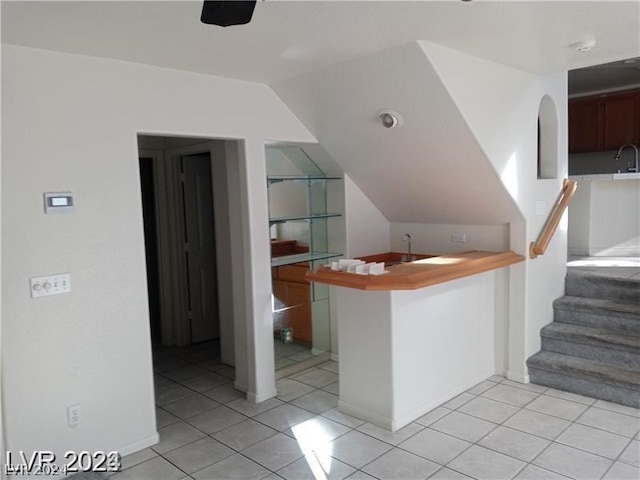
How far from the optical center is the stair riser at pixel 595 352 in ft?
12.0

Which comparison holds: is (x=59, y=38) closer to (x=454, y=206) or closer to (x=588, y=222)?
(x=454, y=206)

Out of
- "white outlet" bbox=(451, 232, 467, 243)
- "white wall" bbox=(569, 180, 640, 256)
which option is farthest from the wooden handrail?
"white wall" bbox=(569, 180, 640, 256)

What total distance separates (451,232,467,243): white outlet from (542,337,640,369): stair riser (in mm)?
1032

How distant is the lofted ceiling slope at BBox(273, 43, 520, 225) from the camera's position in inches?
122

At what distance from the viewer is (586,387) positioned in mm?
3660

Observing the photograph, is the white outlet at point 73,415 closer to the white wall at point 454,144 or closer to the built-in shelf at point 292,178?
the built-in shelf at point 292,178

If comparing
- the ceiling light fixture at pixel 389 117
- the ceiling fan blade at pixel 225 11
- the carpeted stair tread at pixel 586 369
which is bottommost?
the carpeted stair tread at pixel 586 369

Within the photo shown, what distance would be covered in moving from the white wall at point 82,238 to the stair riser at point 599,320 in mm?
3244

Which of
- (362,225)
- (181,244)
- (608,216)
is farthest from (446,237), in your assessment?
(181,244)

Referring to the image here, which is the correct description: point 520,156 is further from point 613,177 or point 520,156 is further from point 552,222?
point 613,177

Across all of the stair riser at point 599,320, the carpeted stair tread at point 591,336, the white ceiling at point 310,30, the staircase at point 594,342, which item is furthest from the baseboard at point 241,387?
the stair riser at point 599,320

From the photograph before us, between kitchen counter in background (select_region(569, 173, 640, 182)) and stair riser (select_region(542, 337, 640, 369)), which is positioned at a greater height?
kitchen counter in background (select_region(569, 173, 640, 182))

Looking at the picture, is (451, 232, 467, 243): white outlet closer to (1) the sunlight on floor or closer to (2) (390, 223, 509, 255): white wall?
(2) (390, 223, 509, 255): white wall

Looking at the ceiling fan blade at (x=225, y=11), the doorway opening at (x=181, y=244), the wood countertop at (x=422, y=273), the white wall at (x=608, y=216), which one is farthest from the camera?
the white wall at (x=608, y=216)
